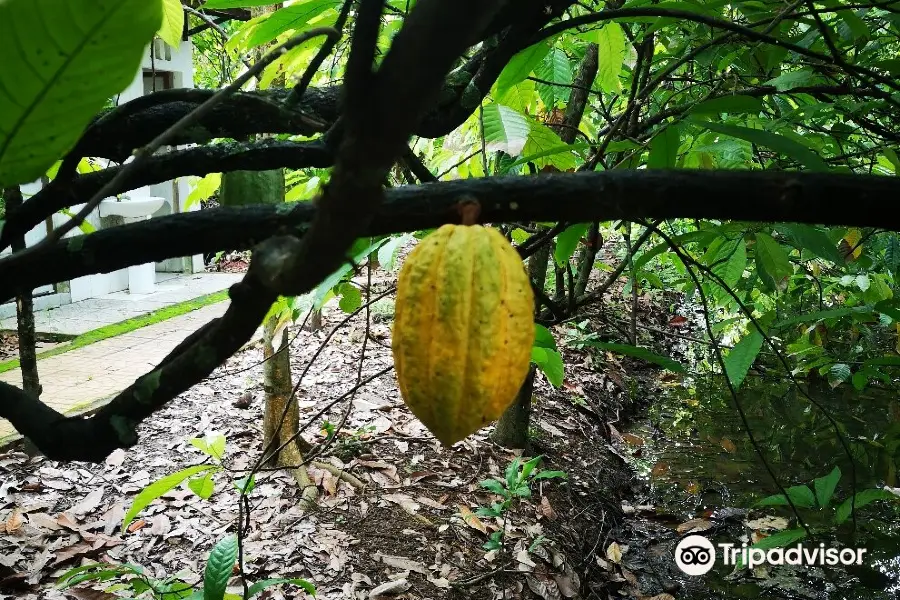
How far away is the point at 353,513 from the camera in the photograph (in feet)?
8.54

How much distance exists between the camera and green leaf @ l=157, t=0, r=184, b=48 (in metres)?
1.29

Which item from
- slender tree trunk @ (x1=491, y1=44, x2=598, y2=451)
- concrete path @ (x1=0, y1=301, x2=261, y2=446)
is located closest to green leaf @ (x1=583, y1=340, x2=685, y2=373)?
slender tree trunk @ (x1=491, y1=44, x2=598, y2=451)

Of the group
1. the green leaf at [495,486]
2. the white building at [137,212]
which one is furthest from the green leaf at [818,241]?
the white building at [137,212]

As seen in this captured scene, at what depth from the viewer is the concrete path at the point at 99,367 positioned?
360cm

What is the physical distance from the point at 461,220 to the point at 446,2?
0.38 meters

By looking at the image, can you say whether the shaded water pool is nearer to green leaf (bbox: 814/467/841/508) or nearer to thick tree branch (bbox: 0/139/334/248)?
green leaf (bbox: 814/467/841/508)

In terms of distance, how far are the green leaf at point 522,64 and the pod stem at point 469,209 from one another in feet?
2.35

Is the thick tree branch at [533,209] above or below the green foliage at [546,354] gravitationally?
above

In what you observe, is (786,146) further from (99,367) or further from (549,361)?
(99,367)

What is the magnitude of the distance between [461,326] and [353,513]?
7.03 feet

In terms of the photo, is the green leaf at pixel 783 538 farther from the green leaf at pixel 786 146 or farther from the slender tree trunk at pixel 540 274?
the green leaf at pixel 786 146

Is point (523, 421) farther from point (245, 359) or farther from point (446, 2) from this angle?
point (446, 2)

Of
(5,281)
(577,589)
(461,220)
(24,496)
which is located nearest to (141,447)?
(24,496)

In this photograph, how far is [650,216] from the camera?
624mm
